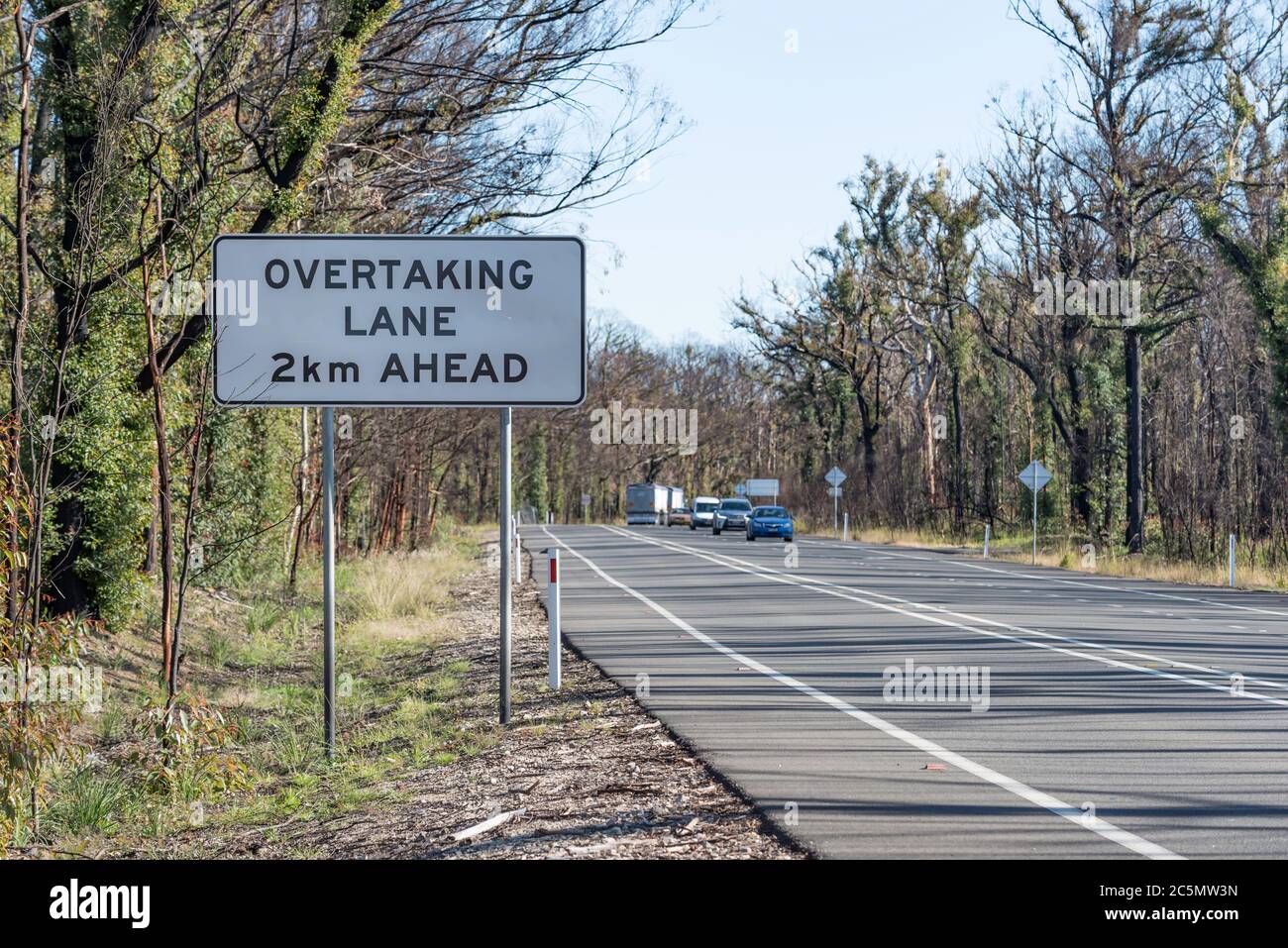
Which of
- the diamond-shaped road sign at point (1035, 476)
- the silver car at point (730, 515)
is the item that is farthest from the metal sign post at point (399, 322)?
the silver car at point (730, 515)

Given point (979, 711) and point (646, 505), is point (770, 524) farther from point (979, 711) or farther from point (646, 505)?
point (979, 711)

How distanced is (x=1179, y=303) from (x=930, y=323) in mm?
19562

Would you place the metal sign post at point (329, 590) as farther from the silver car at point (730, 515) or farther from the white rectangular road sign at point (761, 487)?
the white rectangular road sign at point (761, 487)

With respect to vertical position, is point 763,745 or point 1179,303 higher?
point 1179,303

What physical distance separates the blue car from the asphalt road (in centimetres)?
3110

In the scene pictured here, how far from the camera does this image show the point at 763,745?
927 centimetres

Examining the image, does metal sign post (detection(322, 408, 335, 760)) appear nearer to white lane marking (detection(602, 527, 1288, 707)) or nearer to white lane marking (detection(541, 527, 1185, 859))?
white lane marking (detection(541, 527, 1185, 859))

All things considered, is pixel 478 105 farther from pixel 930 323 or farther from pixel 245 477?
pixel 930 323

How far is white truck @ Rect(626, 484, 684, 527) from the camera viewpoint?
294 ft

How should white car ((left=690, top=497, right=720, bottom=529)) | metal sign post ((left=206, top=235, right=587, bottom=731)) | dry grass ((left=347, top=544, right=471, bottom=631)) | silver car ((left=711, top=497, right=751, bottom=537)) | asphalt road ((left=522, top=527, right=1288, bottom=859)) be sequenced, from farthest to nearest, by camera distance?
1. white car ((left=690, top=497, right=720, bottom=529))
2. silver car ((left=711, top=497, right=751, bottom=537))
3. dry grass ((left=347, top=544, right=471, bottom=631))
4. metal sign post ((left=206, top=235, right=587, bottom=731))
5. asphalt road ((left=522, top=527, right=1288, bottom=859))

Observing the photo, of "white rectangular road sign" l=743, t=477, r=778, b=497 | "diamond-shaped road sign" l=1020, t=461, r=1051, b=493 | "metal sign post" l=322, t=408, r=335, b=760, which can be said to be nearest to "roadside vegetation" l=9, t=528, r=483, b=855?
"metal sign post" l=322, t=408, r=335, b=760

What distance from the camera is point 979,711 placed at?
425 inches

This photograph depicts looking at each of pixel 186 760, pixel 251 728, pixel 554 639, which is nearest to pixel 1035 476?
pixel 554 639
